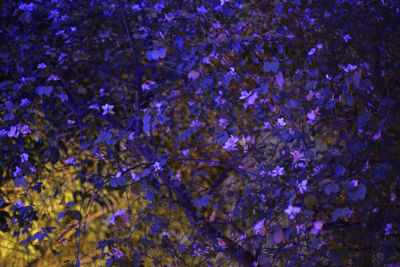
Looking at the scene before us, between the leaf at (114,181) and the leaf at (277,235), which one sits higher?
the leaf at (114,181)

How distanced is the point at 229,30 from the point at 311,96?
49 centimetres

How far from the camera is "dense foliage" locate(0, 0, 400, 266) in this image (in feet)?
5.06

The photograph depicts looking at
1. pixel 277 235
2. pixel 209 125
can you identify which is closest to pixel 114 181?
pixel 277 235

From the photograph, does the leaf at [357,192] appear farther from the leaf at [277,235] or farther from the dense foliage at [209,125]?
the leaf at [277,235]

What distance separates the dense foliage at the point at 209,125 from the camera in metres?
1.54

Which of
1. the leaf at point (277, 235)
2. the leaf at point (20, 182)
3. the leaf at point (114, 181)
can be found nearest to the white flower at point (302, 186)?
the leaf at point (277, 235)

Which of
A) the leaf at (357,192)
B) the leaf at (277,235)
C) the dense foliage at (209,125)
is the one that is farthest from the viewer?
the dense foliage at (209,125)

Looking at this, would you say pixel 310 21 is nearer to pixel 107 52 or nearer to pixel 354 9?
pixel 354 9

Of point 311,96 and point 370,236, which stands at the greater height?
point 311,96

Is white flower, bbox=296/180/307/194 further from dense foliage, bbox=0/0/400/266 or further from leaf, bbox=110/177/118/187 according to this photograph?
leaf, bbox=110/177/118/187

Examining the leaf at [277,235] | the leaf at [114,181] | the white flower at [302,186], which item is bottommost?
the leaf at [277,235]

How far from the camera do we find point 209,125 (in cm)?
254

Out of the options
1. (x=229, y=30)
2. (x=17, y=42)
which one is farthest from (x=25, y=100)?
(x=229, y=30)

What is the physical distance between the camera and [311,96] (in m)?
1.65
